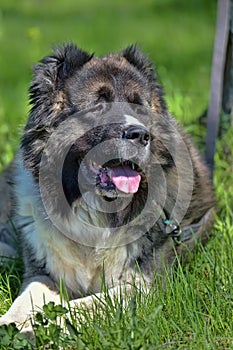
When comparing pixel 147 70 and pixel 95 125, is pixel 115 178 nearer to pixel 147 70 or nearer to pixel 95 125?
pixel 95 125

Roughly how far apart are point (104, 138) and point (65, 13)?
10.3 metres

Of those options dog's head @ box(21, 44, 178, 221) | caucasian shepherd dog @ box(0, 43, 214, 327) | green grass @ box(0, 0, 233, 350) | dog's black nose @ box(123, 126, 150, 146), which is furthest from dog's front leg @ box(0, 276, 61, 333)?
dog's black nose @ box(123, 126, 150, 146)

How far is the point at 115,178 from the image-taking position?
3.73 metres

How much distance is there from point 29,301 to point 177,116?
273cm

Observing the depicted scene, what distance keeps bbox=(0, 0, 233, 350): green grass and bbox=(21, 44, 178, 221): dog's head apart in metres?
0.59

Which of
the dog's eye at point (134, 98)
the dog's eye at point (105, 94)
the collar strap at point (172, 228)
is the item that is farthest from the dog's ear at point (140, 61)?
the collar strap at point (172, 228)

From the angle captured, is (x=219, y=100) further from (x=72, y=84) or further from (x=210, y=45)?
(x=210, y=45)

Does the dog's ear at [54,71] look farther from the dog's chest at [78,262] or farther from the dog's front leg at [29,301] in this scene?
the dog's front leg at [29,301]

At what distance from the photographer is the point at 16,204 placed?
4.30m

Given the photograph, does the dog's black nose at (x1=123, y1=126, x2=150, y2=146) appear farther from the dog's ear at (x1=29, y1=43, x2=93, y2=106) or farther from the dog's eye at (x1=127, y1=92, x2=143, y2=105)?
the dog's ear at (x1=29, y1=43, x2=93, y2=106)

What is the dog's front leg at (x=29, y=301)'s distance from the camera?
3.60 metres

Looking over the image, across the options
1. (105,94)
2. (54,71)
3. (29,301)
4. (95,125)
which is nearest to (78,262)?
(29,301)

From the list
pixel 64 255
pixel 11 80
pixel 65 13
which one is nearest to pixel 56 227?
pixel 64 255

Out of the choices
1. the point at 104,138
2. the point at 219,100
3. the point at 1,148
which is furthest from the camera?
the point at 1,148
